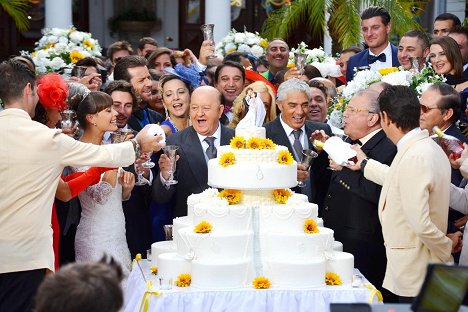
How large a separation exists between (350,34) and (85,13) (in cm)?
916

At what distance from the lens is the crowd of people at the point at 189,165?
5.60 meters

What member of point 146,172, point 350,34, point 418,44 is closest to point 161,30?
point 350,34

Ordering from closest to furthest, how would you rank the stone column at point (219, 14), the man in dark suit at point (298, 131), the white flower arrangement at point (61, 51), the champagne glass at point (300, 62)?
→ the man in dark suit at point (298, 131) < the champagne glass at point (300, 62) < the white flower arrangement at point (61, 51) < the stone column at point (219, 14)

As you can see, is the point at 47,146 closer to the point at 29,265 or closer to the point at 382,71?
the point at 29,265

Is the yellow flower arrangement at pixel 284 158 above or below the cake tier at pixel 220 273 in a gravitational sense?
above

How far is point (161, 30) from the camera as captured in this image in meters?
22.0

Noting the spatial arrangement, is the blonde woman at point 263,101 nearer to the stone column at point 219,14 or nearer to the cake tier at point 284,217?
the cake tier at point 284,217

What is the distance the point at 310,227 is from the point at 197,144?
4.78ft

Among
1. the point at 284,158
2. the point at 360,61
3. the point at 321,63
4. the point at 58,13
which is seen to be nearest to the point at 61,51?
the point at 321,63

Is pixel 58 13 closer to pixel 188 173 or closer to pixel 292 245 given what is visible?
pixel 188 173

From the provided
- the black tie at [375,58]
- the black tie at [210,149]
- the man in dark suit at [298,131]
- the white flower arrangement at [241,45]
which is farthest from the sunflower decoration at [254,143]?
the white flower arrangement at [241,45]

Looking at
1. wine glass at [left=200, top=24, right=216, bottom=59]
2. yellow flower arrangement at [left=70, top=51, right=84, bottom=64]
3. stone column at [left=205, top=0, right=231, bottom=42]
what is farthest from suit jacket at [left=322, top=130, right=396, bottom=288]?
stone column at [left=205, top=0, right=231, bottom=42]

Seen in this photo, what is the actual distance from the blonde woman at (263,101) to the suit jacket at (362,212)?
1.33 metres

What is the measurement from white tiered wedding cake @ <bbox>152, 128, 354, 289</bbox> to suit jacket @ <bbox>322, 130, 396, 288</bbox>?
55 cm
